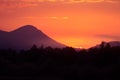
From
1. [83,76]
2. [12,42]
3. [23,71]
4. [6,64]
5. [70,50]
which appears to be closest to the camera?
[83,76]

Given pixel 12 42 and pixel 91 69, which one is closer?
pixel 91 69

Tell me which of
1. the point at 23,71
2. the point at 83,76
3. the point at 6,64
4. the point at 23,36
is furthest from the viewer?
the point at 23,36

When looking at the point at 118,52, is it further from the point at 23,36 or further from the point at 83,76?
the point at 23,36

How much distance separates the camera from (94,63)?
5909 centimetres

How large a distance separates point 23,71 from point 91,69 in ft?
26.1

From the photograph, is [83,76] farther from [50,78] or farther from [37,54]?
[37,54]

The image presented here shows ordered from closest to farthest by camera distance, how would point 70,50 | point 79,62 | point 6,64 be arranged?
1. point 6,64
2. point 79,62
3. point 70,50

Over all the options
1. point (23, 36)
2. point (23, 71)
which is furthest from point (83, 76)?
point (23, 36)

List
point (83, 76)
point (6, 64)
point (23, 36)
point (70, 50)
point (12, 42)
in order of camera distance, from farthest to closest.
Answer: point (23, 36), point (12, 42), point (70, 50), point (6, 64), point (83, 76)

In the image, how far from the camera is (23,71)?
52469 millimetres

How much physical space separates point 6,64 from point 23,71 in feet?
13.5

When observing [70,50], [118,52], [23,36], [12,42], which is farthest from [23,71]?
[23,36]

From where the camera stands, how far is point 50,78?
47.1m

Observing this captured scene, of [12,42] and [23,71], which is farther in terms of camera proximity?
[12,42]
